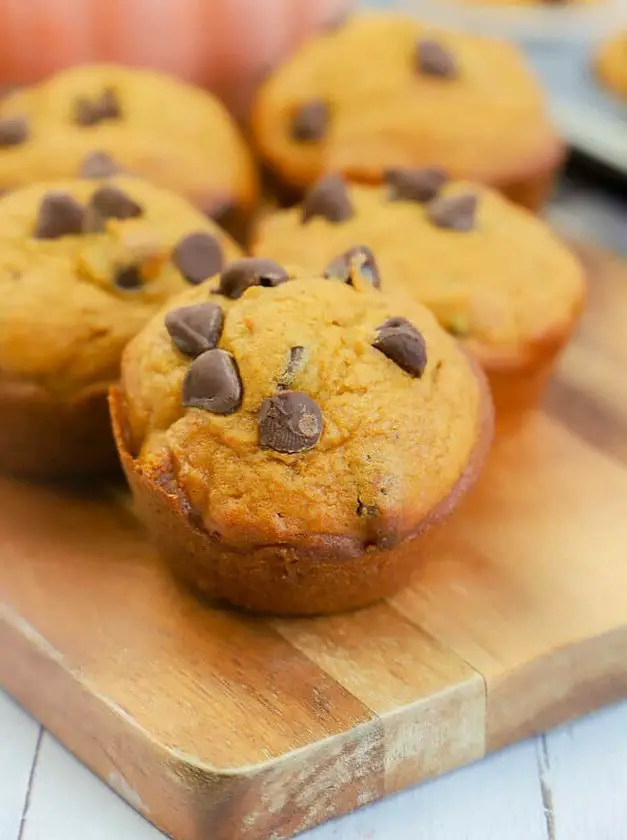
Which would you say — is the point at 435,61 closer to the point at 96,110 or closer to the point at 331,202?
the point at 331,202

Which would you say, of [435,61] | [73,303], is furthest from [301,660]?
[435,61]

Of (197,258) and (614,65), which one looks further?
(614,65)

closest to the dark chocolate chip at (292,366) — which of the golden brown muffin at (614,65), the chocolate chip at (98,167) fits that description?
the chocolate chip at (98,167)

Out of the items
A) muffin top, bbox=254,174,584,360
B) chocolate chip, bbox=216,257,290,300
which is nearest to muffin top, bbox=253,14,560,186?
muffin top, bbox=254,174,584,360

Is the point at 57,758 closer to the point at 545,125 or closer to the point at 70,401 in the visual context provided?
the point at 70,401

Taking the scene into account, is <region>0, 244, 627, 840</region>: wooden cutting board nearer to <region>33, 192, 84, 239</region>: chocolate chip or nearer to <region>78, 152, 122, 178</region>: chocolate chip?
<region>33, 192, 84, 239</region>: chocolate chip
